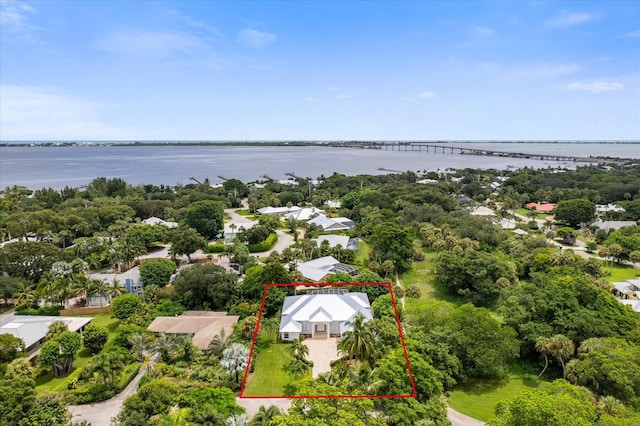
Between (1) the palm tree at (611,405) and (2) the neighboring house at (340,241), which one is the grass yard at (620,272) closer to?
(1) the palm tree at (611,405)

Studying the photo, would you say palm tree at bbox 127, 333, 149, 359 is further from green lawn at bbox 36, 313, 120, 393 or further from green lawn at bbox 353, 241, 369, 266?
green lawn at bbox 353, 241, 369, 266

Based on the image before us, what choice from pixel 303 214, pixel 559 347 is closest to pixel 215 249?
pixel 303 214

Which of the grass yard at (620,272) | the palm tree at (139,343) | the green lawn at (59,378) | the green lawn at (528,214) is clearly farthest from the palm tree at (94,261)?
the green lawn at (528,214)

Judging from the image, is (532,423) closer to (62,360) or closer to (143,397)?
(143,397)

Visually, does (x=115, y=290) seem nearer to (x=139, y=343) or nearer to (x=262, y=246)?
(x=139, y=343)

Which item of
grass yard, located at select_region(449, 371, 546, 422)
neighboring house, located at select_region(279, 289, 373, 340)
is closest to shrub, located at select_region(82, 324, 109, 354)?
neighboring house, located at select_region(279, 289, 373, 340)

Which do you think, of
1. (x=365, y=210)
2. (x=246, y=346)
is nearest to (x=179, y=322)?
(x=246, y=346)
